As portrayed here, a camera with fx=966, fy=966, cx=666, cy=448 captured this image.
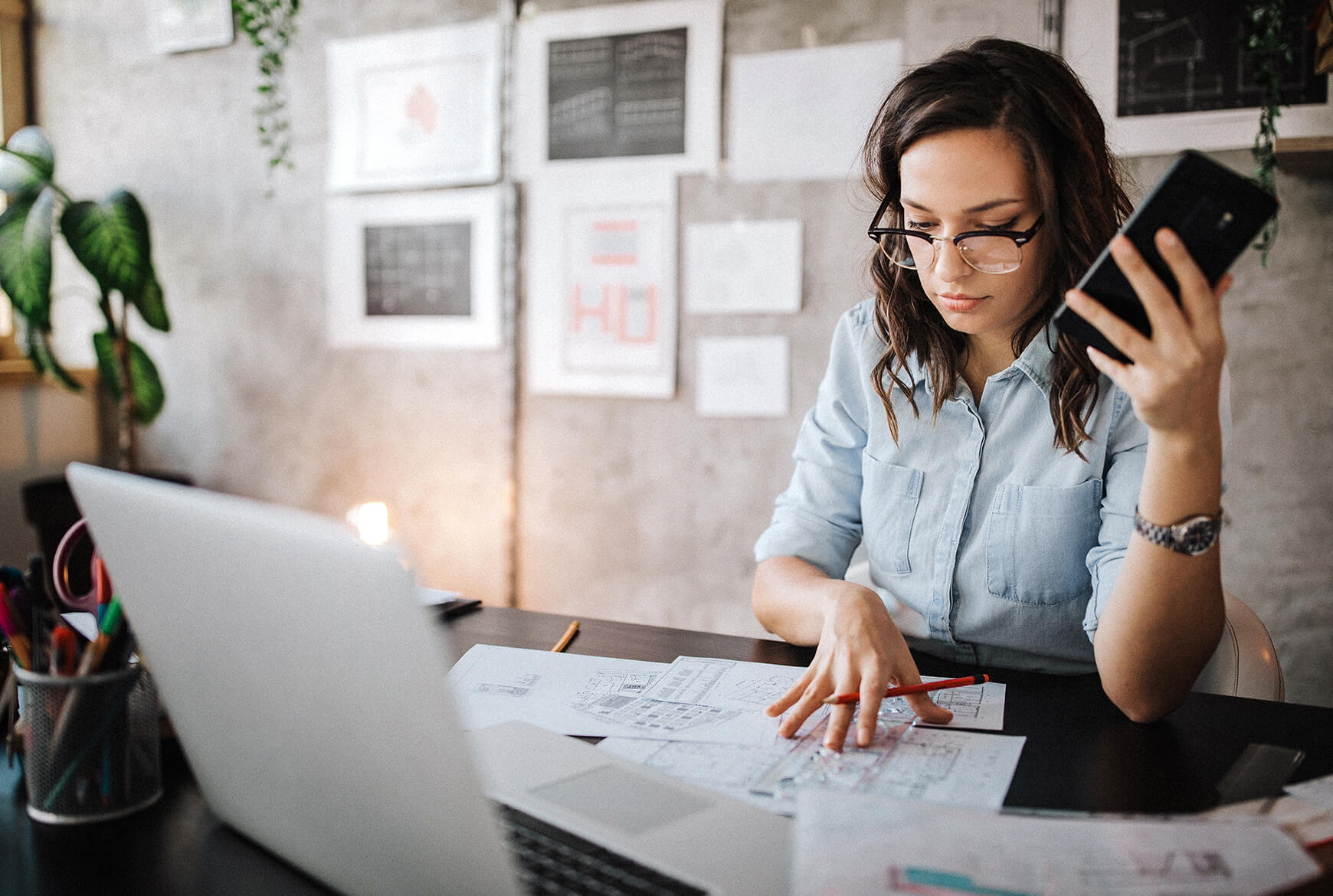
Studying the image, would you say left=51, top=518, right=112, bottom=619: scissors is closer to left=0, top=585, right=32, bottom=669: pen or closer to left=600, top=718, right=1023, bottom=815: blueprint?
left=0, top=585, right=32, bottom=669: pen

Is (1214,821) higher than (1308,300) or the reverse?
the reverse

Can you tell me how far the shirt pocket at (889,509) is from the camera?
131cm

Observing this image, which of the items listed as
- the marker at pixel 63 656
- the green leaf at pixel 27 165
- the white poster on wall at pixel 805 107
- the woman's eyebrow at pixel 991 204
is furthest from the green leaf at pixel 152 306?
the woman's eyebrow at pixel 991 204

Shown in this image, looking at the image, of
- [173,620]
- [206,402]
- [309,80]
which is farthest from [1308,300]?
[206,402]

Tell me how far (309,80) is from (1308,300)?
2.72m

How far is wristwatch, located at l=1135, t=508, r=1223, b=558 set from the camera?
0.90 m

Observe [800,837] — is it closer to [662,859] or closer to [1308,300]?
[662,859]

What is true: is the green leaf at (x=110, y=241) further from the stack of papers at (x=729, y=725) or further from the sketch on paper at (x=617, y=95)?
the stack of papers at (x=729, y=725)

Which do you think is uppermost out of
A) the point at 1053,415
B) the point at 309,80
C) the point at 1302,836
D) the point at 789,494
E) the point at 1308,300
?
the point at 309,80

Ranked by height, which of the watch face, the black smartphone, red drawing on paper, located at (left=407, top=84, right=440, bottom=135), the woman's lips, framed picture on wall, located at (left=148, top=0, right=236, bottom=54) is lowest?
the watch face

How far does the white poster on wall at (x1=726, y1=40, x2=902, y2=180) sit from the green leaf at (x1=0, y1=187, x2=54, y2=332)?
2.03m

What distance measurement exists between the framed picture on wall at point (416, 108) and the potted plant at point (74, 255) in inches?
23.7

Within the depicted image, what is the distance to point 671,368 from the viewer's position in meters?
2.55

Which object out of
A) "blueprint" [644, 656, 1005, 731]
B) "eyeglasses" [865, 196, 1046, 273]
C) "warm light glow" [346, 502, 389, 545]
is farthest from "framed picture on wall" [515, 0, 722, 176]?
"blueprint" [644, 656, 1005, 731]
